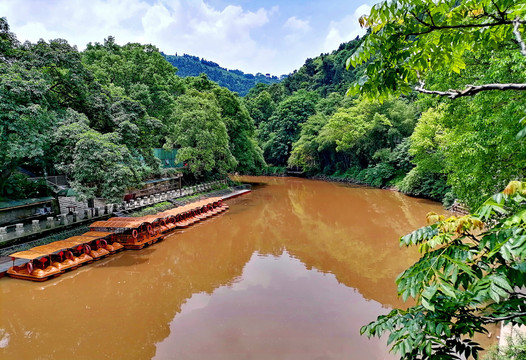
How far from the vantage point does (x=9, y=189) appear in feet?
45.3

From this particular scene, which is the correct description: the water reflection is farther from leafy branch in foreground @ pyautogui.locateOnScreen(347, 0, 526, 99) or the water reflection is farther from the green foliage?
the green foliage

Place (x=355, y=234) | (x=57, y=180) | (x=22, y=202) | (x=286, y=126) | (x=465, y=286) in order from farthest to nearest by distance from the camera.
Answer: (x=286, y=126)
(x=57, y=180)
(x=355, y=234)
(x=22, y=202)
(x=465, y=286)

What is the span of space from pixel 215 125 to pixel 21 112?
50.0 feet

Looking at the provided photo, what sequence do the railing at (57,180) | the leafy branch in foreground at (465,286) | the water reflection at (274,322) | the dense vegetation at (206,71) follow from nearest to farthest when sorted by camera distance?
the leafy branch in foreground at (465,286)
the water reflection at (274,322)
the railing at (57,180)
the dense vegetation at (206,71)

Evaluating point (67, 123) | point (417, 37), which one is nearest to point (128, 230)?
Result: point (67, 123)

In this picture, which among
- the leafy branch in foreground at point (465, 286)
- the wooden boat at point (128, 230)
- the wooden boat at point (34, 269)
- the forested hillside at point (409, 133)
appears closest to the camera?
the leafy branch in foreground at point (465, 286)

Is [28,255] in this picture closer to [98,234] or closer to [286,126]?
[98,234]

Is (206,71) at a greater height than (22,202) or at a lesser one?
greater

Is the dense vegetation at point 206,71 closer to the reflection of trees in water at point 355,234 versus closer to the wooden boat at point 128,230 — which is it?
the reflection of trees in water at point 355,234

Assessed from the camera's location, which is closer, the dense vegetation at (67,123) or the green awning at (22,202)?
the dense vegetation at (67,123)

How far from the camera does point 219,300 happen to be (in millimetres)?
9289

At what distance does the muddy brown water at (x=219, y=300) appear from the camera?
7.00 metres

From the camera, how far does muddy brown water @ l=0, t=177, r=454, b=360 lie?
700 centimetres

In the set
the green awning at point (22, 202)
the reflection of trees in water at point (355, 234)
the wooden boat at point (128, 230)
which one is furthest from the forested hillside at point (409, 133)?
the green awning at point (22, 202)
